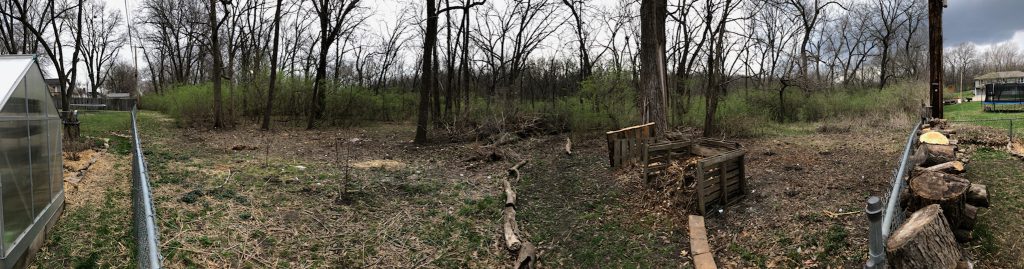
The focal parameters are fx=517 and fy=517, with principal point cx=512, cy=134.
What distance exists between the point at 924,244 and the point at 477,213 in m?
4.77

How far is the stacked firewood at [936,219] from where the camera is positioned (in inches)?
122

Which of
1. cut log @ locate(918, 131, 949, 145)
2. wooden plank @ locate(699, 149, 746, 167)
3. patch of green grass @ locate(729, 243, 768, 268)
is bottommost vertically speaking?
patch of green grass @ locate(729, 243, 768, 268)

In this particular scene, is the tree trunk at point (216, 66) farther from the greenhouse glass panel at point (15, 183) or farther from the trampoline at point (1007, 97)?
the trampoline at point (1007, 97)

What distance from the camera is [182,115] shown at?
60.7 ft

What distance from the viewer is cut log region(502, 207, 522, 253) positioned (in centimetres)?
555

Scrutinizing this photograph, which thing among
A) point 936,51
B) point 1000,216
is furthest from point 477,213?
point 936,51

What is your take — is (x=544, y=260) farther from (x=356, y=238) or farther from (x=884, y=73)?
(x=884, y=73)

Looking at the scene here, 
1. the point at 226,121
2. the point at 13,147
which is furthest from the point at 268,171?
the point at 226,121

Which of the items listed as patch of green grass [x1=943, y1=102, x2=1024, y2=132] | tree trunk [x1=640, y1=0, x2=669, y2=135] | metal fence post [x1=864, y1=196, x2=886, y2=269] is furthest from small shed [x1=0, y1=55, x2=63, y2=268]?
patch of green grass [x1=943, y1=102, x2=1024, y2=132]

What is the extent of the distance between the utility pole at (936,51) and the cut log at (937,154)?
21.1 feet

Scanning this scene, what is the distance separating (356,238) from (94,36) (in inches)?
1573

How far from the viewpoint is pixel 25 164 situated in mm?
4605

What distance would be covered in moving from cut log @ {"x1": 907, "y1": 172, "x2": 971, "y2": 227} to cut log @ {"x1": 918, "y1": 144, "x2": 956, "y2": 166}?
6.11 feet

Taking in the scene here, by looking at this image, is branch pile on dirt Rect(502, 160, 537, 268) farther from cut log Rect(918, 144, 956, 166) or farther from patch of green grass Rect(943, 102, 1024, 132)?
patch of green grass Rect(943, 102, 1024, 132)
